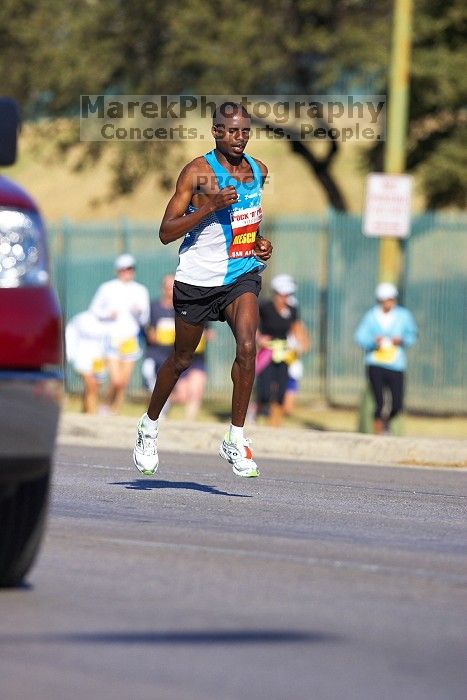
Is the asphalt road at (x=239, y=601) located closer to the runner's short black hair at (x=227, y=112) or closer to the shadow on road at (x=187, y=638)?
→ the shadow on road at (x=187, y=638)

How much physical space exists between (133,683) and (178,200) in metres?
5.43

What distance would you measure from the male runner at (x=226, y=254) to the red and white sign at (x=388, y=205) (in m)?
8.76

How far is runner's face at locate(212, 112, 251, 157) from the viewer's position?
10055mm

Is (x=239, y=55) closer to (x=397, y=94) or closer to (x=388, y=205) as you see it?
(x=397, y=94)

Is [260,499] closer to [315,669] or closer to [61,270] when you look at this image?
[315,669]

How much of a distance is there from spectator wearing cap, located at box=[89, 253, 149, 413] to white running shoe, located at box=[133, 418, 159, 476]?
35.8ft

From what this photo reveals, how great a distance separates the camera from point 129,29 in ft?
103

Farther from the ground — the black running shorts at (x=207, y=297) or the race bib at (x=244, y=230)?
the race bib at (x=244, y=230)

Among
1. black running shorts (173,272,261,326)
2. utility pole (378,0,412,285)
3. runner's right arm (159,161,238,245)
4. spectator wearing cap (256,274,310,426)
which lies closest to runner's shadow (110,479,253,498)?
black running shorts (173,272,261,326)

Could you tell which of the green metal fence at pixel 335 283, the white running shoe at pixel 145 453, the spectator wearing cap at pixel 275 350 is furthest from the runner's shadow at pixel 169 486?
the green metal fence at pixel 335 283

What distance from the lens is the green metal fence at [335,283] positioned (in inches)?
962

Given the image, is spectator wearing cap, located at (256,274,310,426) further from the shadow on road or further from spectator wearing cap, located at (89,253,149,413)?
the shadow on road

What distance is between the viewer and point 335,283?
82.9 feet

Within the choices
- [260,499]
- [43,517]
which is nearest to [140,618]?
[43,517]
